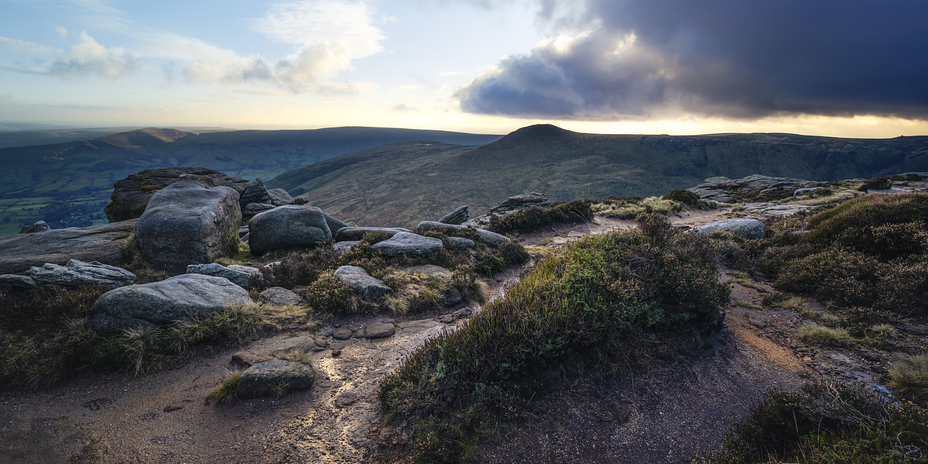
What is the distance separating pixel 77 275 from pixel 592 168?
134 metres

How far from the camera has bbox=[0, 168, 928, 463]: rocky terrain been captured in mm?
4262

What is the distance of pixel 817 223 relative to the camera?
34.8ft

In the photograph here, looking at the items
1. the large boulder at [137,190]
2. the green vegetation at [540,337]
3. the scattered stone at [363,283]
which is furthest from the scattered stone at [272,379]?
the large boulder at [137,190]

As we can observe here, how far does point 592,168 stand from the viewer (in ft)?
414

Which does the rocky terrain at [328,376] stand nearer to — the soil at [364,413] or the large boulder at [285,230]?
the soil at [364,413]

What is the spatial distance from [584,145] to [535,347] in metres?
168

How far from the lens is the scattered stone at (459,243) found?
1204 cm

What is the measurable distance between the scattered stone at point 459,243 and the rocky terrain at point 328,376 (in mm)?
2144

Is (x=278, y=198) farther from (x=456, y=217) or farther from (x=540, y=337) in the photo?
(x=540, y=337)

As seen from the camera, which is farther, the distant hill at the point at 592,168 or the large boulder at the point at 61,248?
the distant hill at the point at 592,168

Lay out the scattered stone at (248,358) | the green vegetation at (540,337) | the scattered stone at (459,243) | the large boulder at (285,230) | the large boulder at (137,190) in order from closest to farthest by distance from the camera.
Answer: the green vegetation at (540,337)
the scattered stone at (248,358)
the scattered stone at (459,243)
the large boulder at (285,230)
the large boulder at (137,190)

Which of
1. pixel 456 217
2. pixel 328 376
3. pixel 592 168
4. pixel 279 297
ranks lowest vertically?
pixel 328 376

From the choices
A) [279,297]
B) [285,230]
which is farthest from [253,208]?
[279,297]

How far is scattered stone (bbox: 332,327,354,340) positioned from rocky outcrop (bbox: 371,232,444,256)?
349 cm
